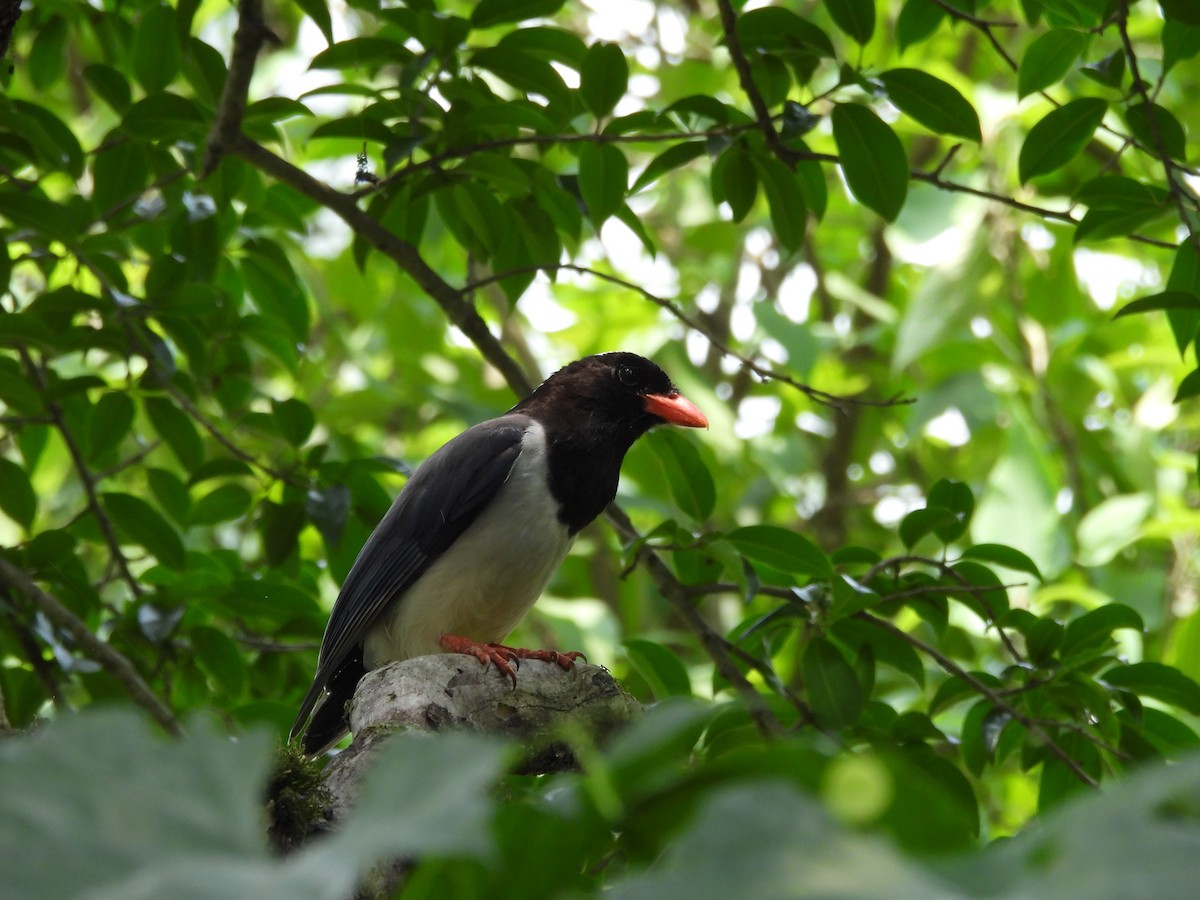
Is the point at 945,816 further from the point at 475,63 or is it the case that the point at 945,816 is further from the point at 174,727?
the point at 475,63

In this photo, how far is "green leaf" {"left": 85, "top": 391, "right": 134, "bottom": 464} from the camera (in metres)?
3.74

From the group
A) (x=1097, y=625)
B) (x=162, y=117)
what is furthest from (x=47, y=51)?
(x=1097, y=625)

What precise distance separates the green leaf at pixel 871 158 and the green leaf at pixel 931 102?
0.26ft

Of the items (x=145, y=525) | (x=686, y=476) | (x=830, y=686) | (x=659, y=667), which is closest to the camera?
(x=830, y=686)

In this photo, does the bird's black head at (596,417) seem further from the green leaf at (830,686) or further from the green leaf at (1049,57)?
the green leaf at (1049,57)

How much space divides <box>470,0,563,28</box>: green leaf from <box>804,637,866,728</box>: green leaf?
1780 mm

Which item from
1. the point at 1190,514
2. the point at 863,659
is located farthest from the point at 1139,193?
the point at 1190,514

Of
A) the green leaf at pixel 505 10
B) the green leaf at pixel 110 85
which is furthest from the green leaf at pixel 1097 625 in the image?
the green leaf at pixel 110 85

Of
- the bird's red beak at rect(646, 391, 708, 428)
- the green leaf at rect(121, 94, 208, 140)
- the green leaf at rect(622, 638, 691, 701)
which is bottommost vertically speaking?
the green leaf at rect(622, 638, 691, 701)

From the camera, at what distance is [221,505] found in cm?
→ 395

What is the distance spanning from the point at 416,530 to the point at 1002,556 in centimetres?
178

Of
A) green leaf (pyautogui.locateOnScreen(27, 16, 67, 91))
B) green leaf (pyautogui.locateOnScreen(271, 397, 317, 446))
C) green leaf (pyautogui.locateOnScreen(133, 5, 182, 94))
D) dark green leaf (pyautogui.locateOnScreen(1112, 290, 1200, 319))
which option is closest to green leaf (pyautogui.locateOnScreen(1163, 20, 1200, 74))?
dark green leaf (pyautogui.locateOnScreen(1112, 290, 1200, 319))

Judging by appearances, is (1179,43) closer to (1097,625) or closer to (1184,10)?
(1184,10)

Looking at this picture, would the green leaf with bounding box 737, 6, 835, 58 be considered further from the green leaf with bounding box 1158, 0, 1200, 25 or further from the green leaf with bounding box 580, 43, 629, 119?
the green leaf with bounding box 1158, 0, 1200, 25
